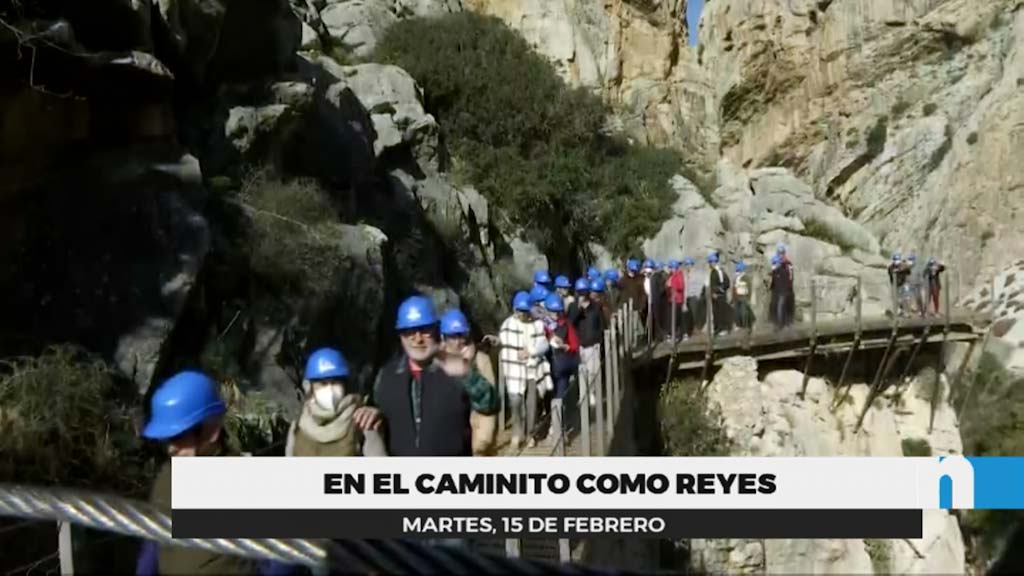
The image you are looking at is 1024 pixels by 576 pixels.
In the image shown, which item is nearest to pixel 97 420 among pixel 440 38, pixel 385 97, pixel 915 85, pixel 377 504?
pixel 377 504

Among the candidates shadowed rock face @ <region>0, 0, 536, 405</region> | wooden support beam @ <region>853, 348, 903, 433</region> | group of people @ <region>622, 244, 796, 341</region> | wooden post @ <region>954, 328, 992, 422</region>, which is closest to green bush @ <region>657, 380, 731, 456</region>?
group of people @ <region>622, 244, 796, 341</region>

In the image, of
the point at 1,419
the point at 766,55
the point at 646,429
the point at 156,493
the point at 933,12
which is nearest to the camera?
the point at 156,493

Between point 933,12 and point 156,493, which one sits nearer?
point 156,493

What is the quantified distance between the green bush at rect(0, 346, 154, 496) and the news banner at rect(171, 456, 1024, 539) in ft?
11.1

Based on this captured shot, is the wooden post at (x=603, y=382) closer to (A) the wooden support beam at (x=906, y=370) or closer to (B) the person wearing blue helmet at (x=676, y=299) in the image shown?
(B) the person wearing blue helmet at (x=676, y=299)

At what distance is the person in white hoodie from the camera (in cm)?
732

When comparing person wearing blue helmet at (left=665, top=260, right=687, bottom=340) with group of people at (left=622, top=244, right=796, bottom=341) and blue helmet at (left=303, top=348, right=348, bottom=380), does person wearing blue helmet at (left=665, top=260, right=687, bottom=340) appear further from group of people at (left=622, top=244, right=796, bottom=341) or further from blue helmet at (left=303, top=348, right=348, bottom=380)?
blue helmet at (left=303, top=348, right=348, bottom=380)

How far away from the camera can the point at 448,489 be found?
4020mm

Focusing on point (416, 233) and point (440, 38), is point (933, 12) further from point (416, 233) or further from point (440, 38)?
point (416, 233)

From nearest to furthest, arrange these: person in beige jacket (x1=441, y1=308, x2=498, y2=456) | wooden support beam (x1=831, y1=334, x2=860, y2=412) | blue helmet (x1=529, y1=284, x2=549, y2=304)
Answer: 1. person in beige jacket (x1=441, y1=308, x2=498, y2=456)
2. blue helmet (x1=529, y1=284, x2=549, y2=304)
3. wooden support beam (x1=831, y1=334, x2=860, y2=412)

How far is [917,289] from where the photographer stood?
17062 millimetres

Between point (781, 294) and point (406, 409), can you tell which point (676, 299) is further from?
point (406, 409)

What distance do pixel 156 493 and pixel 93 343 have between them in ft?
20.9

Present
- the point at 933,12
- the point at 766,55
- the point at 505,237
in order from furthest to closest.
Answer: the point at 766,55
the point at 933,12
the point at 505,237
